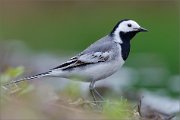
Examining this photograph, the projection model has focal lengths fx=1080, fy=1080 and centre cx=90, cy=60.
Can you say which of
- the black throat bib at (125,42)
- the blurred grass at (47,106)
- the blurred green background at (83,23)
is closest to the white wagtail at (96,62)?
the black throat bib at (125,42)

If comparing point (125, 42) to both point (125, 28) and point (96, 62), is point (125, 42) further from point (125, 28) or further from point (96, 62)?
point (96, 62)

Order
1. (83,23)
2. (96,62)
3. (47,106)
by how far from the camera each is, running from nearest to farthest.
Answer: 1. (47,106)
2. (96,62)
3. (83,23)

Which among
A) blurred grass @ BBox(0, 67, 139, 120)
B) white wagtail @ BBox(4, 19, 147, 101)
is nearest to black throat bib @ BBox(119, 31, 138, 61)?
white wagtail @ BBox(4, 19, 147, 101)

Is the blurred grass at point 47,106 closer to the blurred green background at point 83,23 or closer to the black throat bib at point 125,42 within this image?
the black throat bib at point 125,42

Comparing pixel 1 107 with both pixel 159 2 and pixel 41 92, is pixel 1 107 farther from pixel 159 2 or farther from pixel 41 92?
pixel 159 2

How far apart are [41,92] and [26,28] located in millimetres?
17659

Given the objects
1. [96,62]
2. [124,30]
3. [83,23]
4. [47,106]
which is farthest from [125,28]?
[83,23]

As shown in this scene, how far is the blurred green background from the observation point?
20.2 metres

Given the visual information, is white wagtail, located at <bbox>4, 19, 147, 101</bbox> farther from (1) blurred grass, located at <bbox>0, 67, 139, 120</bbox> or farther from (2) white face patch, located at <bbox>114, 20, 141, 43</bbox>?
(1) blurred grass, located at <bbox>0, 67, 139, 120</bbox>

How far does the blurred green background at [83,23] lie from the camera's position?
Result: 66.2 feet

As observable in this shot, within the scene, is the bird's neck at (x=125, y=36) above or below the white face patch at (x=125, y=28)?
below

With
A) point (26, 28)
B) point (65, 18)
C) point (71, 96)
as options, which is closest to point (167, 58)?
point (26, 28)

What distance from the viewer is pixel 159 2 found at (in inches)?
1046

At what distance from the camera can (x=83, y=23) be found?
24391 mm
